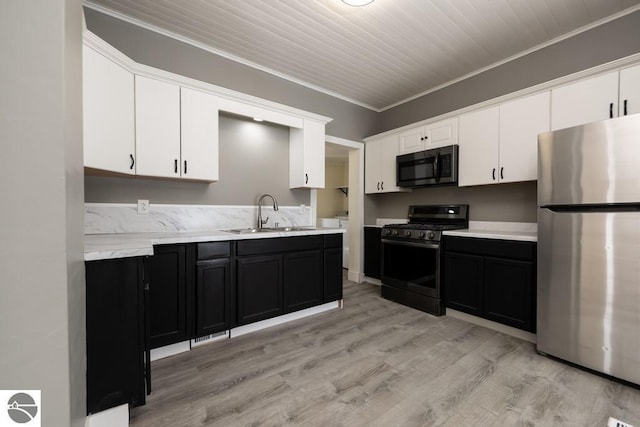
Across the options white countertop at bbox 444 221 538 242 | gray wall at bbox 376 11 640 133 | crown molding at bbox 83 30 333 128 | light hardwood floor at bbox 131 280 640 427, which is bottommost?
light hardwood floor at bbox 131 280 640 427

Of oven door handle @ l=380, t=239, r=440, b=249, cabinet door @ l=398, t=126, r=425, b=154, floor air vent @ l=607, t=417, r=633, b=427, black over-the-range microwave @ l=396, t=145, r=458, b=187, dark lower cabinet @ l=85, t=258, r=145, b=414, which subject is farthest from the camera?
cabinet door @ l=398, t=126, r=425, b=154

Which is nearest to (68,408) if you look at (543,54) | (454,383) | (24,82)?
(24,82)

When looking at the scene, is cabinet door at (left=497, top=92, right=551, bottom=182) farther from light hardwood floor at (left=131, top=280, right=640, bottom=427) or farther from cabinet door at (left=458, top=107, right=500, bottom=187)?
light hardwood floor at (left=131, top=280, right=640, bottom=427)

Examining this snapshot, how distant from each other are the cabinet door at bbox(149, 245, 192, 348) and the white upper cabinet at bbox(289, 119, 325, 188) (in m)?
1.61

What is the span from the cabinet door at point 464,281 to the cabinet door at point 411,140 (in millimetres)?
1450

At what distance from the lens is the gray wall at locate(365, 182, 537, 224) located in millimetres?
2709

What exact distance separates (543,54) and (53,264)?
13.2ft

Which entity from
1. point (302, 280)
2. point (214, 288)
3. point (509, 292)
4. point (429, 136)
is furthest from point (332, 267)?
point (429, 136)

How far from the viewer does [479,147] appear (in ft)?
9.30

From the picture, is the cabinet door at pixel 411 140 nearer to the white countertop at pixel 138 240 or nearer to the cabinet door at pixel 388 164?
the cabinet door at pixel 388 164

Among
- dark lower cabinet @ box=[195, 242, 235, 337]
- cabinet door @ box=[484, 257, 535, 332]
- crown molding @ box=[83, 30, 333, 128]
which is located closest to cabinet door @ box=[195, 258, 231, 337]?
dark lower cabinet @ box=[195, 242, 235, 337]

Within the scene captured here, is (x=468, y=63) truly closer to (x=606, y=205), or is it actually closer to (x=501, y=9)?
(x=501, y=9)

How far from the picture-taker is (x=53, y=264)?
741 mm

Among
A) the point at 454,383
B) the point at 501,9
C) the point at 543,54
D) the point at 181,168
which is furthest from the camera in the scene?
the point at 543,54
